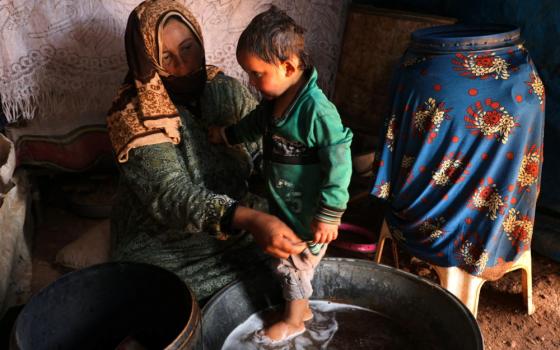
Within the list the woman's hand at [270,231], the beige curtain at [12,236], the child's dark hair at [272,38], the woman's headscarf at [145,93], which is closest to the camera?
the child's dark hair at [272,38]

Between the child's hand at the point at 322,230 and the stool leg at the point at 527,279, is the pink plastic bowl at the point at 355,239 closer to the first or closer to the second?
the stool leg at the point at 527,279

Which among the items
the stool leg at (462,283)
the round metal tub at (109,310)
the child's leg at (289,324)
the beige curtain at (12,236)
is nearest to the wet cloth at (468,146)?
the stool leg at (462,283)

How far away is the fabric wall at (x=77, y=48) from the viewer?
6.25 ft

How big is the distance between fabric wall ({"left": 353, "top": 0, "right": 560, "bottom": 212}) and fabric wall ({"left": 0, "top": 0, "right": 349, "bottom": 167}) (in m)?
0.65

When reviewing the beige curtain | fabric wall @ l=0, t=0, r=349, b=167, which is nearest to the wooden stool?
fabric wall @ l=0, t=0, r=349, b=167

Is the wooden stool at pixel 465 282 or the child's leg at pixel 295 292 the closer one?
the child's leg at pixel 295 292

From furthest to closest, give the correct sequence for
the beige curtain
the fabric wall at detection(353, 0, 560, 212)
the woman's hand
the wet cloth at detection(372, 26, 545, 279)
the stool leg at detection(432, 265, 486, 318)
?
the fabric wall at detection(353, 0, 560, 212) < the beige curtain < the stool leg at detection(432, 265, 486, 318) < the wet cloth at detection(372, 26, 545, 279) < the woman's hand

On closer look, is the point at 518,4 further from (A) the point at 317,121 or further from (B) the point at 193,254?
(B) the point at 193,254

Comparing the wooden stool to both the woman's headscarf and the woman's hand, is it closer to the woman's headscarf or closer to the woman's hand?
the woman's hand

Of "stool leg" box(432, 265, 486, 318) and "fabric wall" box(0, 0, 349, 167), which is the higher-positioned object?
"fabric wall" box(0, 0, 349, 167)

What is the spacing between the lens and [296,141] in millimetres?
1305

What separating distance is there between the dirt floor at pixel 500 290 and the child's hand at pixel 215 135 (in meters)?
1.00

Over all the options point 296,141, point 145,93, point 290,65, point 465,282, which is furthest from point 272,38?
point 465,282

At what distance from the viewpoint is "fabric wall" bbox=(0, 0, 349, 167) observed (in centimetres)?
191
